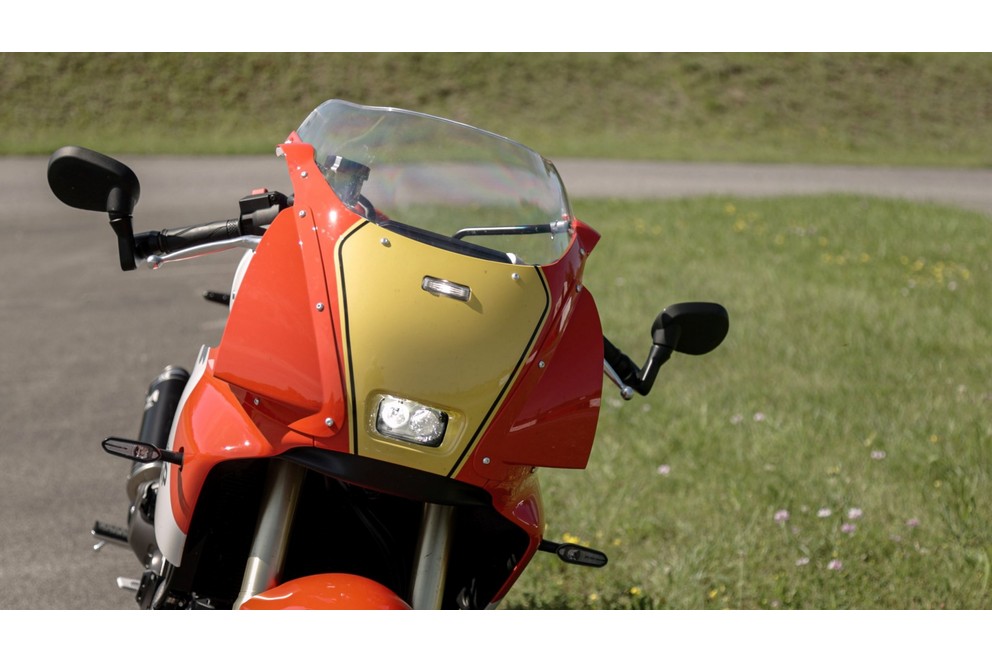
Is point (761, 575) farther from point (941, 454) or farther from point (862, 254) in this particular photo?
point (862, 254)

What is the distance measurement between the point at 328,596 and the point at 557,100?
1897 cm

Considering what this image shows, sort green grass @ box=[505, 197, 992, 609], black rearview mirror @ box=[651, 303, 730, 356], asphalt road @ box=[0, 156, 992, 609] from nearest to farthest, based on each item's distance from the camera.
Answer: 1. black rearview mirror @ box=[651, 303, 730, 356]
2. green grass @ box=[505, 197, 992, 609]
3. asphalt road @ box=[0, 156, 992, 609]

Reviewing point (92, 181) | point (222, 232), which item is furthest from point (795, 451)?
point (92, 181)

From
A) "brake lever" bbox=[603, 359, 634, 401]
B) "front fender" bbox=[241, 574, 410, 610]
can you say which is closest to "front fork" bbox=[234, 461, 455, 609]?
"front fender" bbox=[241, 574, 410, 610]

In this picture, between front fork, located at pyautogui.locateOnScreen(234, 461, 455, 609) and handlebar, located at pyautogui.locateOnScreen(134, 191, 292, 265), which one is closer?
front fork, located at pyautogui.locateOnScreen(234, 461, 455, 609)

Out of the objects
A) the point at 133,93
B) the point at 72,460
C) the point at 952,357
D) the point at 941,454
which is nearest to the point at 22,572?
the point at 72,460

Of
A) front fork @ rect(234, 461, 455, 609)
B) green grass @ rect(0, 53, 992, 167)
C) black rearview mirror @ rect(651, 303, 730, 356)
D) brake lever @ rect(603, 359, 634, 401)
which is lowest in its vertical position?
green grass @ rect(0, 53, 992, 167)

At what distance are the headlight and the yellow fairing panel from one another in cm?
1

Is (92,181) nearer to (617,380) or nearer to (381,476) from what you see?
(381,476)

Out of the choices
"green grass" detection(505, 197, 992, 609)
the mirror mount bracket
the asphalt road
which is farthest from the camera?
the asphalt road

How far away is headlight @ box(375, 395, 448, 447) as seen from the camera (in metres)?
2.11

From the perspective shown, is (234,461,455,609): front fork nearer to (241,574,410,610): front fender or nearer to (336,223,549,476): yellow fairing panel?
(241,574,410,610): front fender

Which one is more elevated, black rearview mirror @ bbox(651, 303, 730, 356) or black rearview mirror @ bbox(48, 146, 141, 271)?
black rearview mirror @ bbox(48, 146, 141, 271)

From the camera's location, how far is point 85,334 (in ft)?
23.1
